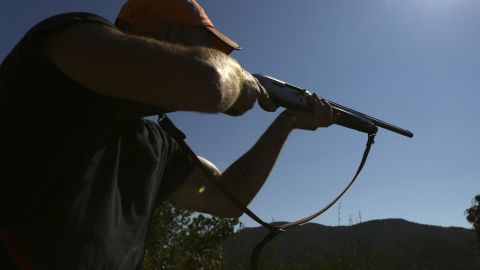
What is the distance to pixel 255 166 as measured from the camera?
310cm

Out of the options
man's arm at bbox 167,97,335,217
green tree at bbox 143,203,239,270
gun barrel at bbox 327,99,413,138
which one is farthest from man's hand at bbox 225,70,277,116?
green tree at bbox 143,203,239,270

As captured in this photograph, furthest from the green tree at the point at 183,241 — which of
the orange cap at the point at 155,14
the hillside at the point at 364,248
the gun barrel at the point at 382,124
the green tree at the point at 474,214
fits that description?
the green tree at the point at 474,214

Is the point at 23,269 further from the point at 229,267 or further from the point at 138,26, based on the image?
the point at 229,267

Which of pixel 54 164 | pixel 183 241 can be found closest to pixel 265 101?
pixel 54 164

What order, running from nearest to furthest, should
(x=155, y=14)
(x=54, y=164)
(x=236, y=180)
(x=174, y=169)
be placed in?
(x=54, y=164), (x=155, y=14), (x=174, y=169), (x=236, y=180)

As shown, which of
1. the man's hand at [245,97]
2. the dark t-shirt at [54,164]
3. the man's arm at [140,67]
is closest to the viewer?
the man's arm at [140,67]

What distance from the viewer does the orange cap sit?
7.97 ft

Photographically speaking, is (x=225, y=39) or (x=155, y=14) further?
(x=225, y=39)

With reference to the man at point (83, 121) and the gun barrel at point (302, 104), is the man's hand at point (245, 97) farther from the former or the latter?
the gun barrel at point (302, 104)

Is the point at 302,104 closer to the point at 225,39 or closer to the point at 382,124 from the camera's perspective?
the point at 225,39

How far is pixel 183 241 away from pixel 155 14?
8.94 m

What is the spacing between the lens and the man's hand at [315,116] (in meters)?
3.58

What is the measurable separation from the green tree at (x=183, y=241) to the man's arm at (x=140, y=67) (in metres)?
7.47

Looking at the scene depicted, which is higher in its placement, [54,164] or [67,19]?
[67,19]
